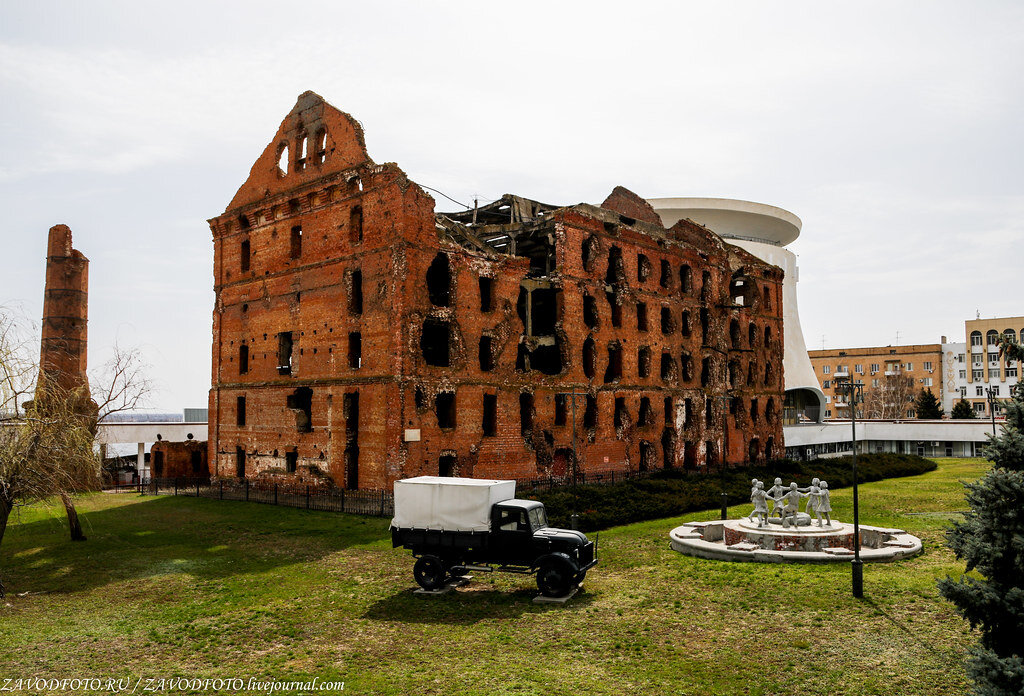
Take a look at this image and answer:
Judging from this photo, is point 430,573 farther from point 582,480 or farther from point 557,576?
point 582,480

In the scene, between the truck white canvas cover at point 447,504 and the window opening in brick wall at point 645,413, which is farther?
the window opening in brick wall at point 645,413

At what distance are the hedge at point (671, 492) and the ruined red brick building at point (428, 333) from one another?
3894mm

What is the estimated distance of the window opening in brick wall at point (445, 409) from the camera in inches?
1257

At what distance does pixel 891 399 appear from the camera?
98.3m

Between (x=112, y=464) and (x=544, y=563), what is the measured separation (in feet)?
115

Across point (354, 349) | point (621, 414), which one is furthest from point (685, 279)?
point (354, 349)

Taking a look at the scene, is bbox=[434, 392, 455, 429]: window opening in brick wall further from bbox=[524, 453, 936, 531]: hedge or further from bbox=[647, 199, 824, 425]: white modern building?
bbox=[647, 199, 824, 425]: white modern building

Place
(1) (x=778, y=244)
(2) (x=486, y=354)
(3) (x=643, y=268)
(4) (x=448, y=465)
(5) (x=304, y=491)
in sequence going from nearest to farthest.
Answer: (4) (x=448, y=465)
(5) (x=304, y=491)
(2) (x=486, y=354)
(3) (x=643, y=268)
(1) (x=778, y=244)

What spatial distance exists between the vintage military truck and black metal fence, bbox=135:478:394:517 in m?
11.2

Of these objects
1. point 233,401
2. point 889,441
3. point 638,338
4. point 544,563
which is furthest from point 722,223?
point 544,563

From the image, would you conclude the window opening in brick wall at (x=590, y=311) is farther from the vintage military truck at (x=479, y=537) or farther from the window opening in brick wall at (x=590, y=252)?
the vintage military truck at (x=479, y=537)

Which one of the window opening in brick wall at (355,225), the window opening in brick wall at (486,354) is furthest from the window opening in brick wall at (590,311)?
the window opening in brick wall at (355,225)

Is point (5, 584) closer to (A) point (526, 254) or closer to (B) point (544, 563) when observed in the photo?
(B) point (544, 563)

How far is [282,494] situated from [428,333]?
10036 millimetres
